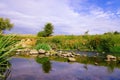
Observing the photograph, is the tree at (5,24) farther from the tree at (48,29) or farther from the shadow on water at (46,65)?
the shadow on water at (46,65)

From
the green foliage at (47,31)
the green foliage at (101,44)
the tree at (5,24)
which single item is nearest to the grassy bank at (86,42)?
the green foliage at (101,44)

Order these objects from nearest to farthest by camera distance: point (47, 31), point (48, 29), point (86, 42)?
point (86, 42) < point (47, 31) < point (48, 29)

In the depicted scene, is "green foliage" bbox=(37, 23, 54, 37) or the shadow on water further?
"green foliage" bbox=(37, 23, 54, 37)

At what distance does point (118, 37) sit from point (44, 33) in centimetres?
2735

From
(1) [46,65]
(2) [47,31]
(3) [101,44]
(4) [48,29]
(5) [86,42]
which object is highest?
(4) [48,29]

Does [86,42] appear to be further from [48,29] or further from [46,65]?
[46,65]

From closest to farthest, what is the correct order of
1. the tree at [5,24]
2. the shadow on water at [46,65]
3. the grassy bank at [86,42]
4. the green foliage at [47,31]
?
1. the shadow on water at [46,65]
2. the grassy bank at [86,42]
3. the green foliage at [47,31]
4. the tree at [5,24]

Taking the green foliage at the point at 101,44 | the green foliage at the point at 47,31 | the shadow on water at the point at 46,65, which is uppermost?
the green foliage at the point at 47,31

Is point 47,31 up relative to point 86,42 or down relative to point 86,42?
up

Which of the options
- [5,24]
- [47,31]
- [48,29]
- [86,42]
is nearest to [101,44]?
[86,42]

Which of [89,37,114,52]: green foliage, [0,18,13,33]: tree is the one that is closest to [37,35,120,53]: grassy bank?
[89,37,114,52]: green foliage

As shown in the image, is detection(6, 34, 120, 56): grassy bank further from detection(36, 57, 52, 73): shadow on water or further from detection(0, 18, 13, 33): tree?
detection(0, 18, 13, 33): tree

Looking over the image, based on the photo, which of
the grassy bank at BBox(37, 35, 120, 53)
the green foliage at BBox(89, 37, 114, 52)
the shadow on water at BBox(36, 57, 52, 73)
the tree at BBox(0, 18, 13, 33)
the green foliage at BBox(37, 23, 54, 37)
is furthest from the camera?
the tree at BBox(0, 18, 13, 33)

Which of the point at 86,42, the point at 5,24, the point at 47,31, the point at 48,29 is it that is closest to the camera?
the point at 86,42
